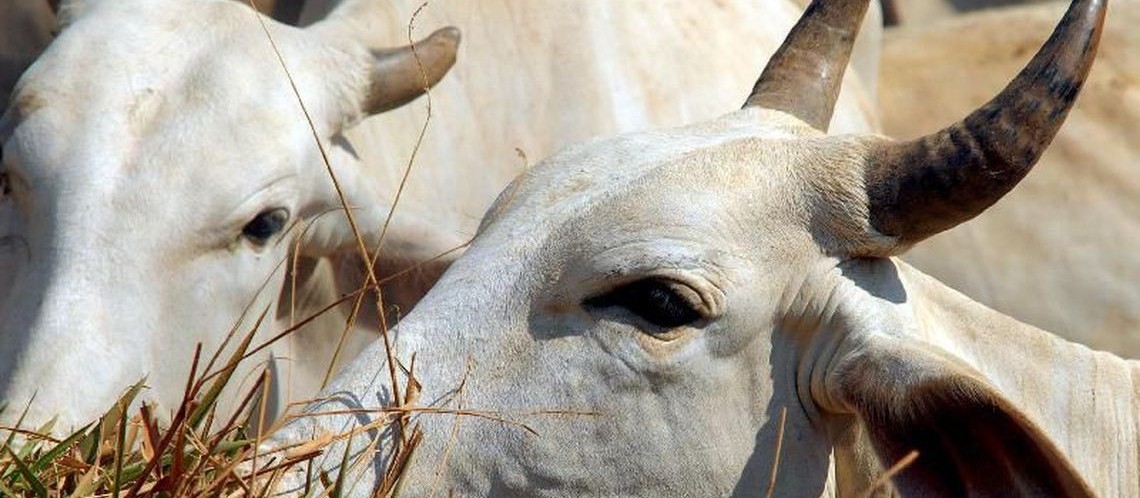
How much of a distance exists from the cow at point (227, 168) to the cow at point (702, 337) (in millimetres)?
725

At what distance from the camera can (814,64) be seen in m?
4.07

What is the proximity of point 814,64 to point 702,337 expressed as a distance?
89cm

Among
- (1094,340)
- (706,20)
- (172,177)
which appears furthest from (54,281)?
(1094,340)

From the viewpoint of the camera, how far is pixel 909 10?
32.1ft

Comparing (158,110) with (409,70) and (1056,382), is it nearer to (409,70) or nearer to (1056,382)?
(409,70)

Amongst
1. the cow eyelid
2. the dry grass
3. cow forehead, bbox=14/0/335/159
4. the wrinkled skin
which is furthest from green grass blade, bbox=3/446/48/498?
the wrinkled skin

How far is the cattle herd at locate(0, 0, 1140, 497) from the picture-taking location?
333cm

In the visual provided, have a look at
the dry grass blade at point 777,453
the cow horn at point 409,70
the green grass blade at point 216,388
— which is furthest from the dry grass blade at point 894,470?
the cow horn at point 409,70

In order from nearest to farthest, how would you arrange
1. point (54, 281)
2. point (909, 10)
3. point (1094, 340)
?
point (54, 281), point (1094, 340), point (909, 10)

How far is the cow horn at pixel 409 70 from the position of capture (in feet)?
17.3

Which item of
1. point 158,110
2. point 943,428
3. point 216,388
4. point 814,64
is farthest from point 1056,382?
point 158,110

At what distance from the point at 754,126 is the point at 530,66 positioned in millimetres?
2298

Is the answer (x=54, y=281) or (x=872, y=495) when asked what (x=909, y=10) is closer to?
(x=54, y=281)

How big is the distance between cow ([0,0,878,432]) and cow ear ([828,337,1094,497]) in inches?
48.2
